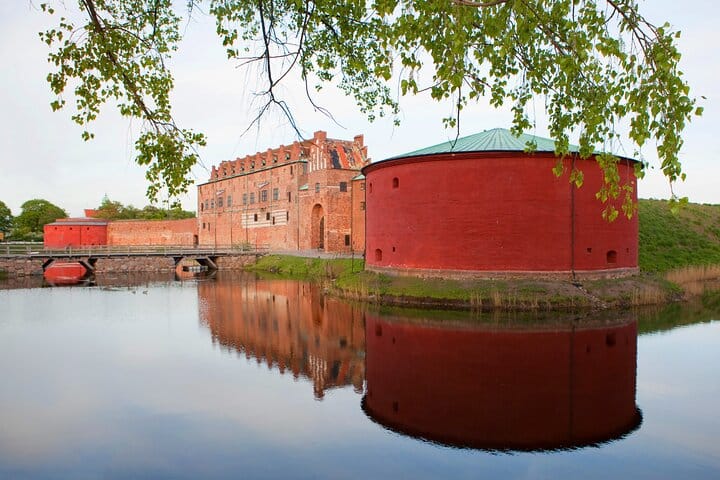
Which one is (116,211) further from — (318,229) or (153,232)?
(318,229)

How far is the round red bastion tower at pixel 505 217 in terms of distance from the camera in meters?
16.4

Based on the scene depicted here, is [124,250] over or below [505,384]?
over

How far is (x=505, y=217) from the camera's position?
16.5 metres

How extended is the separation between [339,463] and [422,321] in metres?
7.90

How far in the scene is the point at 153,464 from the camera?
19.6 ft

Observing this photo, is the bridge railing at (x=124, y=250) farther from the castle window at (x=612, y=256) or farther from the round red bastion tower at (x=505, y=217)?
the castle window at (x=612, y=256)

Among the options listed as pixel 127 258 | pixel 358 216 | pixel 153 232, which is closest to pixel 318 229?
pixel 358 216

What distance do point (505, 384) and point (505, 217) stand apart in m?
8.71

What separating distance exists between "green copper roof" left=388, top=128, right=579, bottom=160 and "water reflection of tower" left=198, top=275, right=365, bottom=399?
5921 millimetres

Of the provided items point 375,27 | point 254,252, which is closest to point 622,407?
point 375,27

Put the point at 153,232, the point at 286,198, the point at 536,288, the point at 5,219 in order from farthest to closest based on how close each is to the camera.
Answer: the point at 5,219
the point at 153,232
the point at 286,198
the point at 536,288

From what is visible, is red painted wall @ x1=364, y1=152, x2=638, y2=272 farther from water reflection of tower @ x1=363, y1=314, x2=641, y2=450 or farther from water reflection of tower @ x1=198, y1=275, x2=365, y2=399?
water reflection of tower @ x1=363, y1=314, x2=641, y2=450

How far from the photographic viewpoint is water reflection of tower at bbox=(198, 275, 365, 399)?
1002 cm

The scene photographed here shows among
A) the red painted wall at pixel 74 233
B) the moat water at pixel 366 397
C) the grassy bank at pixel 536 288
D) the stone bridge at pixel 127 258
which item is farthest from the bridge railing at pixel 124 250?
the moat water at pixel 366 397
